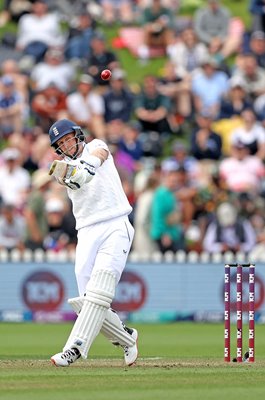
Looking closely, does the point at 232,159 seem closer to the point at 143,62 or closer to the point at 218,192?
the point at 218,192

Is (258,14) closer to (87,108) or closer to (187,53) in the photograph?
(187,53)

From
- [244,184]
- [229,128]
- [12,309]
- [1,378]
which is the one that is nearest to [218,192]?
[244,184]

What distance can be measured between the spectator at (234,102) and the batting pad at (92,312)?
11843mm

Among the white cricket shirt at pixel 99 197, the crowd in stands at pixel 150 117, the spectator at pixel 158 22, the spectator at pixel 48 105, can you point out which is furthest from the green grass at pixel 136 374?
the spectator at pixel 158 22

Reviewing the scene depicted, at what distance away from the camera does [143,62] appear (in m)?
25.5

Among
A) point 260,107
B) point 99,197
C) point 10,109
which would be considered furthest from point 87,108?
point 99,197

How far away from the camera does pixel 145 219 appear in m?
19.9

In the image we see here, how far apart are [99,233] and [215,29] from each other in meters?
13.9

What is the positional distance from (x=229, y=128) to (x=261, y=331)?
6.20m

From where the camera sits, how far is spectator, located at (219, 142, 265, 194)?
2103 centimetres

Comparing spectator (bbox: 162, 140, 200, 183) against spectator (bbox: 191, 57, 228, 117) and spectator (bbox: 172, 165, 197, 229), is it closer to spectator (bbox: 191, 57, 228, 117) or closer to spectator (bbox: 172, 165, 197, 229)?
spectator (bbox: 172, 165, 197, 229)

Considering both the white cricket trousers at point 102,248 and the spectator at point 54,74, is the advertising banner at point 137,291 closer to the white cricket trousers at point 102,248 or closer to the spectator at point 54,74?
the spectator at point 54,74

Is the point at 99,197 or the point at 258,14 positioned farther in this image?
the point at 258,14

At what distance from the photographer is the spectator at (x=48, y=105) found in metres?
22.9
